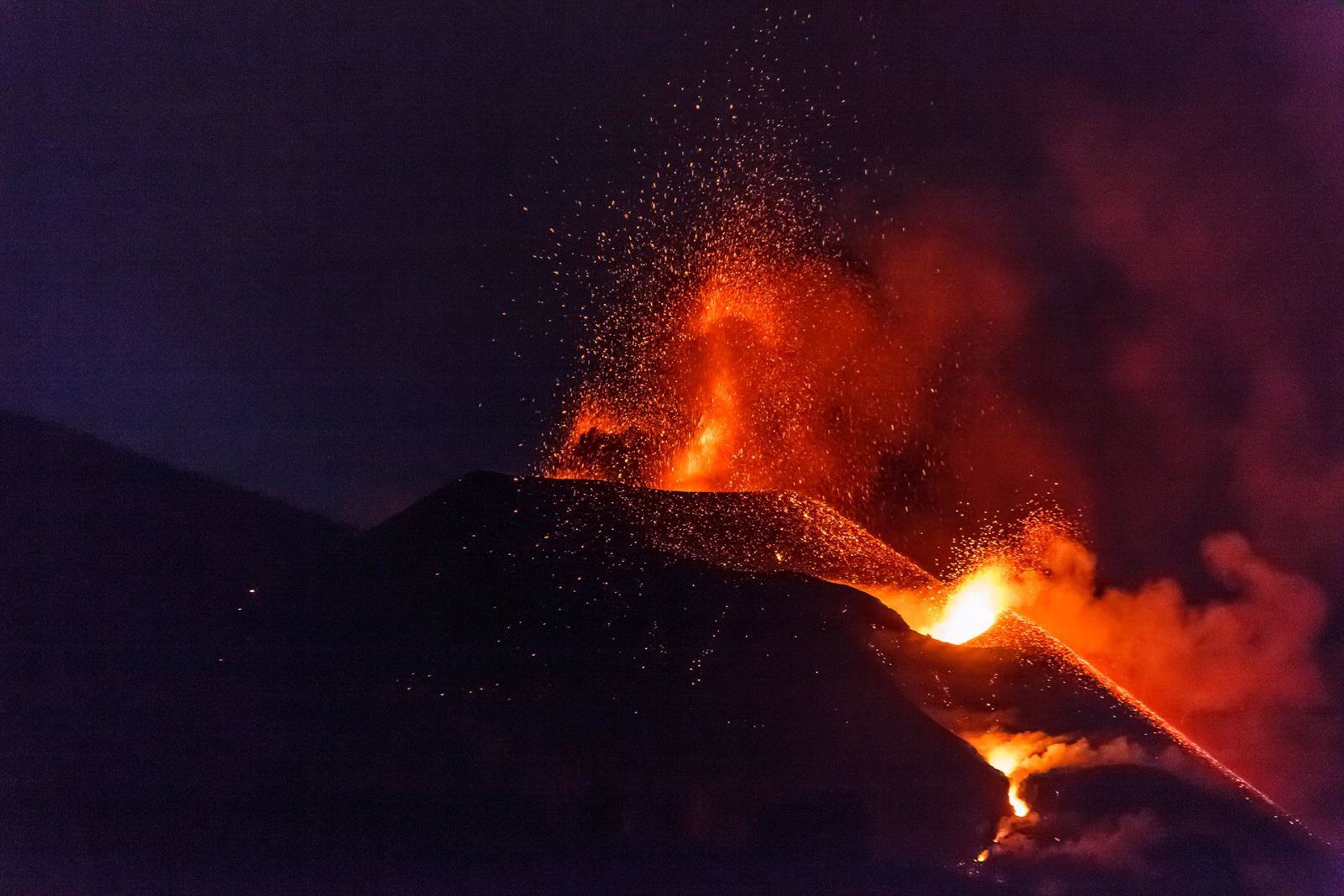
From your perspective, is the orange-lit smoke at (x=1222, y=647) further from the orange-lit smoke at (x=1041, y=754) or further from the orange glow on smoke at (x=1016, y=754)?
the orange glow on smoke at (x=1016, y=754)

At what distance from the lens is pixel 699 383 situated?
17.3 feet

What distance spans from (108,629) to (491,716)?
1.48 metres

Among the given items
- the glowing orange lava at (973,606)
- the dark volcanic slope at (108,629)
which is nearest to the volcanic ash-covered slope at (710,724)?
the glowing orange lava at (973,606)

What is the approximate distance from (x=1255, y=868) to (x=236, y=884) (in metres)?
2.93

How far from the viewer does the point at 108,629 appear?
11.6 feet

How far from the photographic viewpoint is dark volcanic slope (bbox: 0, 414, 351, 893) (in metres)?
2.82

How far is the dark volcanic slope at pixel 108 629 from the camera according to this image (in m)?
2.82

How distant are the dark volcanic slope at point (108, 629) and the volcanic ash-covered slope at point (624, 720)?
411 mm

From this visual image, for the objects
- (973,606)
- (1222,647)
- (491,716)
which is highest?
(1222,647)

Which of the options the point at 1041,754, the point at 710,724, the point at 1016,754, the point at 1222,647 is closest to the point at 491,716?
the point at 710,724

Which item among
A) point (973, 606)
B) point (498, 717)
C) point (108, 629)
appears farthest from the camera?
point (973, 606)

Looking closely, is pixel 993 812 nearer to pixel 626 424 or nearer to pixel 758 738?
pixel 758 738

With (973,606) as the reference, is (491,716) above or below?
below

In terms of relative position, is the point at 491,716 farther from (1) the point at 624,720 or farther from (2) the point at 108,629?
(2) the point at 108,629
